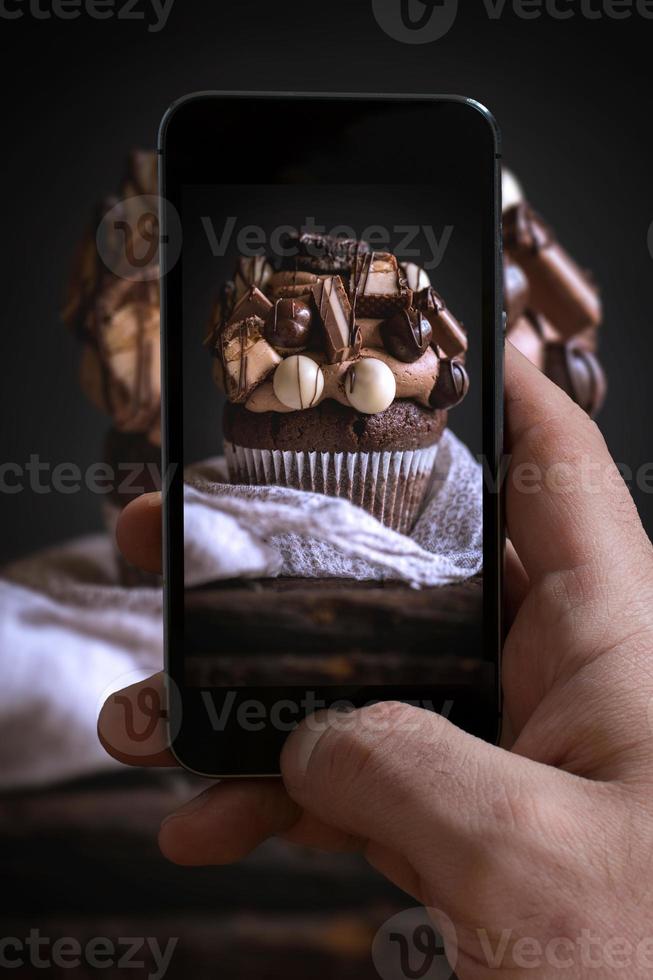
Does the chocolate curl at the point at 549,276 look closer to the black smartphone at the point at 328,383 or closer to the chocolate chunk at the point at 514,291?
the chocolate chunk at the point at 514,291

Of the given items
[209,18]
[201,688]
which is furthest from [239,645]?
[209,18]

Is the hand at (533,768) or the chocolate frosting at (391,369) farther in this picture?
the chocolate frosting at (391,369)

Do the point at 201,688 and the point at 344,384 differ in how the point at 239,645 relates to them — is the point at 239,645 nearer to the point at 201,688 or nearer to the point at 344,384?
the point at 201,688

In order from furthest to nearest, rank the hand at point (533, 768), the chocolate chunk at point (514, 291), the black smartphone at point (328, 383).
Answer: the chocolate chunk at point (514, 291), the black smartphone at point (328, 383), the hand at point (533, 768)

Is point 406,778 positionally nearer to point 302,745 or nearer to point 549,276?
point 302,745

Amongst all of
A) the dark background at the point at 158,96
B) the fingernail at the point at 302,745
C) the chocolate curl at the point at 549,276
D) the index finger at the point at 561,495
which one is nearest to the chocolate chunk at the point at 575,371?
the chocolate curl at the point at 549,276

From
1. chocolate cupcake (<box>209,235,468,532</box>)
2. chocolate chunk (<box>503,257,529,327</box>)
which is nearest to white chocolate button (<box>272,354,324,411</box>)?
chocolate cupcake (<box>209,235,468,532</box>)

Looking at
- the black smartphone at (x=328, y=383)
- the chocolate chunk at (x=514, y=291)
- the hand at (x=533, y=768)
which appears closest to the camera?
the hand at (x=533, y=768)
